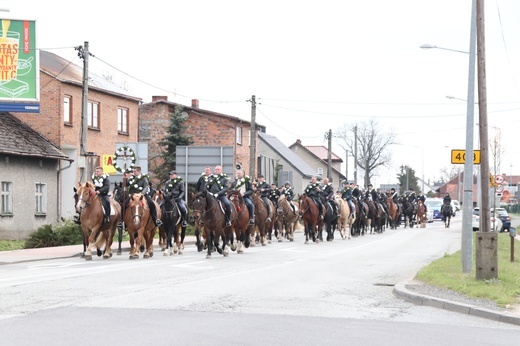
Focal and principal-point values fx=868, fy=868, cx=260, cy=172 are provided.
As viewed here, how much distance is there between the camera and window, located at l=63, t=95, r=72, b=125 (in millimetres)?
41156

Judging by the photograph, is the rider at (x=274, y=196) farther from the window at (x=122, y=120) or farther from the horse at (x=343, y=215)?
the window at (x=122, y=120)

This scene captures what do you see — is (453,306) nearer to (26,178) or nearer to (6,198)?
(6,198)

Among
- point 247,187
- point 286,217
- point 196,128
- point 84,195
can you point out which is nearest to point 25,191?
point 286,217

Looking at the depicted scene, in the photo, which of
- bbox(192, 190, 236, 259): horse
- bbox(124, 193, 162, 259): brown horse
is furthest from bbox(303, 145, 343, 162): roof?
bbox(124, 193, 162, 259): brown horse

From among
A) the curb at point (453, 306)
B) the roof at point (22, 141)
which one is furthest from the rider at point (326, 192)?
the curb at point (453, 306)

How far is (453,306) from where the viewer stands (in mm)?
13266

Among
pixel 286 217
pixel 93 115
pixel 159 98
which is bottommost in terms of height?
pixel 286 217

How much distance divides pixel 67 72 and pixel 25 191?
27.4ft

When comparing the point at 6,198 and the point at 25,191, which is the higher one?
the point at 25,191

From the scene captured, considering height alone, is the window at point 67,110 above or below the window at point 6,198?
above

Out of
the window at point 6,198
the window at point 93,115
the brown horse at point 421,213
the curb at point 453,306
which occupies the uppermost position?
the window at point 93,115

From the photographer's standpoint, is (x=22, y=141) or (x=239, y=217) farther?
(x=22, y=141)

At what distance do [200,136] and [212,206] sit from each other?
3877 cm

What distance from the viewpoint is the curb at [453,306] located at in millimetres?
12216
